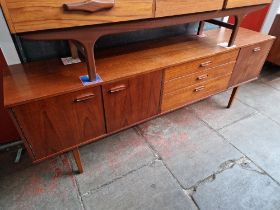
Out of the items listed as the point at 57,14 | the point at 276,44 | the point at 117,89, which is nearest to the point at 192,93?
the point at 117,89

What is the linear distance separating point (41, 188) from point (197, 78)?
4.52 feet

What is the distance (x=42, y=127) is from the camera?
1.07m

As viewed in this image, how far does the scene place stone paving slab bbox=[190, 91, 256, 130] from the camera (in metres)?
1.97

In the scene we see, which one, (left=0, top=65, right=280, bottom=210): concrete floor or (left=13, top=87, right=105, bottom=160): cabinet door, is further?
(left=0, top=65, right=280, bottom=210): concrete floor

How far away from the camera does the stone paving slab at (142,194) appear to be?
51.0 inches

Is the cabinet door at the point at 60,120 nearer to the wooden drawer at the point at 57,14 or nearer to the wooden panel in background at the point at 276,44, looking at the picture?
the wooden drawer at the point at 57,14

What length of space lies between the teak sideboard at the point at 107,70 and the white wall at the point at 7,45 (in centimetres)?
9

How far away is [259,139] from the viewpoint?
5.86ft

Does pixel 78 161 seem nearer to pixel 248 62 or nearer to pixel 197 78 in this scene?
pixel 197 78

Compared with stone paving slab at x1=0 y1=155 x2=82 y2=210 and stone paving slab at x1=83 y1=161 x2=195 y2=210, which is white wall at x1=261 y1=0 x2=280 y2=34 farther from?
stone paving slab at x1=0 y1=155 x2=82 y2=210

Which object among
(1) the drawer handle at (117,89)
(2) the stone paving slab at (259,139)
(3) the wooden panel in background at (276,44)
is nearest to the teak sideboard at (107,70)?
(1) the drawer handle at (117,89)

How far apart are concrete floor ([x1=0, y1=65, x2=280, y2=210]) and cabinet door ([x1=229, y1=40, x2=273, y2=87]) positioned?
0.41 m

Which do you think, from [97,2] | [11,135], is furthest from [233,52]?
[11,135]

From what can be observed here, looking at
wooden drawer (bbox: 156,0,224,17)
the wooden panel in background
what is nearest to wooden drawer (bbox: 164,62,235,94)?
wooden drawer (bbox: 156,0,224,17)
